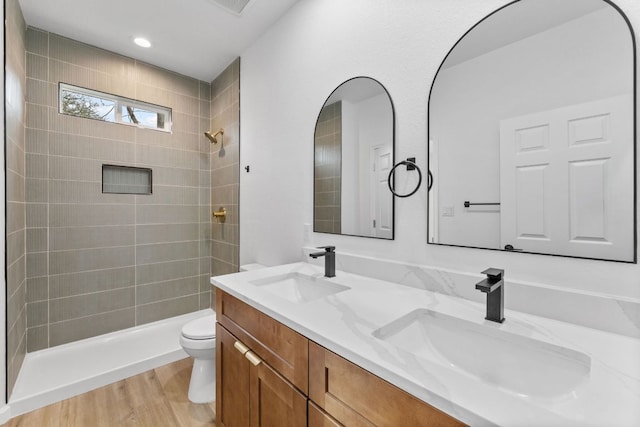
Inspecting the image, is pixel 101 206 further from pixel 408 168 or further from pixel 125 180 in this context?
pixel 408 168

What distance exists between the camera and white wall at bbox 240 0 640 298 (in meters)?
0.99

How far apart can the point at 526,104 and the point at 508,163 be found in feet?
0.65

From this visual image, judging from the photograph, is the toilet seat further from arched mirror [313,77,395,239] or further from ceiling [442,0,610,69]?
ceiling [442,0,610,69]

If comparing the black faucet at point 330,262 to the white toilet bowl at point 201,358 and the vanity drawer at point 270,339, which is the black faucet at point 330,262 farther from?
the white toilet bowl at point 201,358

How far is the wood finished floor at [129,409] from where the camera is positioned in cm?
162

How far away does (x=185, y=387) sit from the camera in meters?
1.94

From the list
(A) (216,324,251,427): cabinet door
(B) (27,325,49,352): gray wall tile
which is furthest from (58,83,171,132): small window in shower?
(A) (216,324,251,427): cabinet door

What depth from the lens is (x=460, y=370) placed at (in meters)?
0.84

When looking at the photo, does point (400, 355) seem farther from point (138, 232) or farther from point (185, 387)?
point (138, 232)

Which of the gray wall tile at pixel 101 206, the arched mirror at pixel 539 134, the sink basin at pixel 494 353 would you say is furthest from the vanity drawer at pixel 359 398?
the gray wall tile at pixel 101 206

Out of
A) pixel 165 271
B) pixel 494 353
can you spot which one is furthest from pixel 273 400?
pixel 165 271

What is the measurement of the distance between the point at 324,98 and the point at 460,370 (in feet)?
4.88

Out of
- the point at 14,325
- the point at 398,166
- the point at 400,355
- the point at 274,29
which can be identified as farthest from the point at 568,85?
the point at 14,325

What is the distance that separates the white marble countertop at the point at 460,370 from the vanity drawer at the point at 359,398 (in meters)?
0.02
